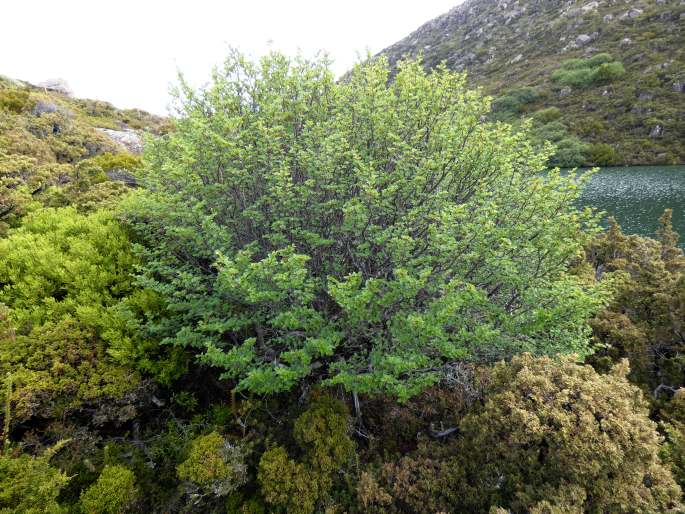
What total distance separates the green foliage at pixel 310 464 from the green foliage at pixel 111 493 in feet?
7.85

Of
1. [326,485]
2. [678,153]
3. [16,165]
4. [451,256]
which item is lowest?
[678,153]

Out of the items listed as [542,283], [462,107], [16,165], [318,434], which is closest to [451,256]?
[542,283]

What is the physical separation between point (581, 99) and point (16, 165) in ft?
285

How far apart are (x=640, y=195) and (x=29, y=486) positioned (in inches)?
1957

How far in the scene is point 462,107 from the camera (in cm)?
880

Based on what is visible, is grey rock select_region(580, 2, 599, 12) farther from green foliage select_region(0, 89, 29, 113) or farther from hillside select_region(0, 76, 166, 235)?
green foliage select_region(0, 89, 29, 113)

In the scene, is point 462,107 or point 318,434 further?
point 462,107

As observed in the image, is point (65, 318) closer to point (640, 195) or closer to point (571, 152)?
point (640, 195)

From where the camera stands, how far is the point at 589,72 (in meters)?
66.4

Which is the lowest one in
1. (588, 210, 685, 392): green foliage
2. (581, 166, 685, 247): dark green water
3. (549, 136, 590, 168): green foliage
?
(581, 166, 685, 247): dark green water

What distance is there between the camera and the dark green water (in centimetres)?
2847

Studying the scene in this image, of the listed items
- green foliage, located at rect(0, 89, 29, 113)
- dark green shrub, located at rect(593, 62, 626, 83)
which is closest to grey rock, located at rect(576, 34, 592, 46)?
dark green shrub, located at rect(593, 62, 626, 83)

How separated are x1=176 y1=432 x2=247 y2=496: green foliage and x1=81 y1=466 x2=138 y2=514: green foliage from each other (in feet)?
2.82

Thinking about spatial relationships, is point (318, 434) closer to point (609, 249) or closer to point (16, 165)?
point (16, 165)
